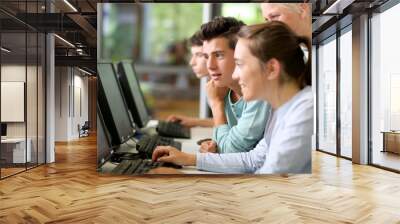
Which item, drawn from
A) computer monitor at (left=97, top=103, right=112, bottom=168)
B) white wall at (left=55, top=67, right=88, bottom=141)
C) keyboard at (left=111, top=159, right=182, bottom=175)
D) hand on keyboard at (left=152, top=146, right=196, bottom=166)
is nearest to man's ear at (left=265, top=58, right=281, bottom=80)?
hand on keyboard at (left=152, top=146, right=196, bottom=166)

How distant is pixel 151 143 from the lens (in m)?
4.93

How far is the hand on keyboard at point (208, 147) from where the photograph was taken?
16.0 feet

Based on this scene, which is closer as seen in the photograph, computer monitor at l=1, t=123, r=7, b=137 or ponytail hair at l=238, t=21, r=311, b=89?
ponytail hair at l=238, t=21, r=311, b=89

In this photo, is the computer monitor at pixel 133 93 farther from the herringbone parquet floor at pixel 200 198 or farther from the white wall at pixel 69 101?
the white wall at pixel 69 101

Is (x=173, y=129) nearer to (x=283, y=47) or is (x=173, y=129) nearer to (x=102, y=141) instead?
(x=102, y=141)

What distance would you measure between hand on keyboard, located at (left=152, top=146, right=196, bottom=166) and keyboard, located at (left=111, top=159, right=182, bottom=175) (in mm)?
59

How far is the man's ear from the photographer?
15.0 ft

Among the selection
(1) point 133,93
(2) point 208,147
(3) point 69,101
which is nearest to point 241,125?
(2) point 208,147

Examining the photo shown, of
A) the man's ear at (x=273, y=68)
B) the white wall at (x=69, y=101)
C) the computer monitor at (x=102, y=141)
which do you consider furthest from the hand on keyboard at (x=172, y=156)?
the white wall at (x=69, y=101)

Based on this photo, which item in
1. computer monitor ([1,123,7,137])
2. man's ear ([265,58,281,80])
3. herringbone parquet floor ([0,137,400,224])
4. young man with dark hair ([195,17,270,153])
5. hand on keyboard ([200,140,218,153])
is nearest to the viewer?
herringbone parquet floor ([0,137,400,224])

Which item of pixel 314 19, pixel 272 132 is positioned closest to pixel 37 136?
pixel 272 132

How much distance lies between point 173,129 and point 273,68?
1250 millimetres

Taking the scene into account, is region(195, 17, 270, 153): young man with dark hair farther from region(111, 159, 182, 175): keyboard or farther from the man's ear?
region(111, 159, 182, 175): keyboard

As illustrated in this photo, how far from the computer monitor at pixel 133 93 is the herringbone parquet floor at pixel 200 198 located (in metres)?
0.88
